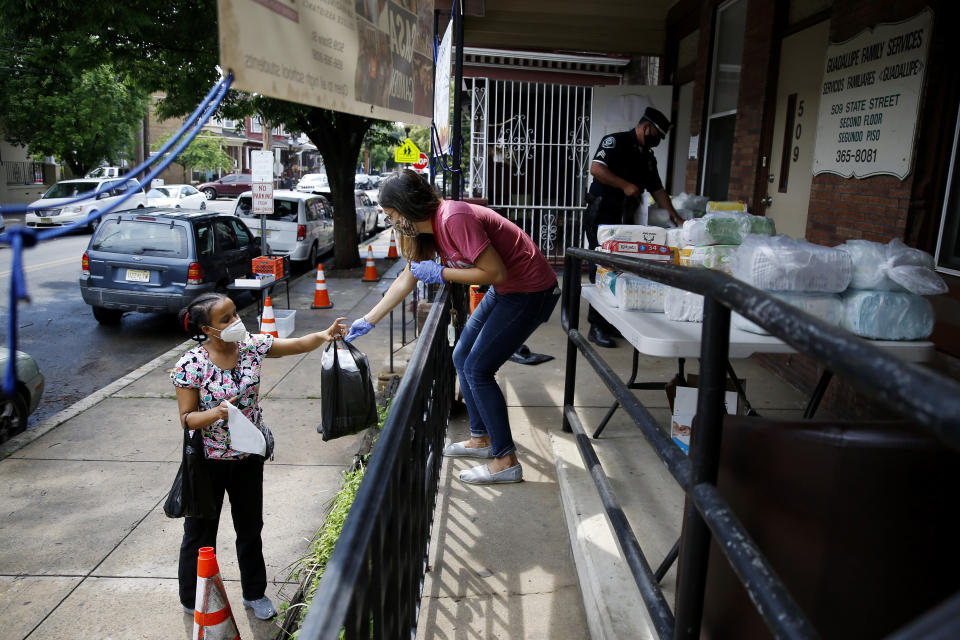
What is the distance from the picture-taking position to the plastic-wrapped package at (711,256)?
3248 millimetres

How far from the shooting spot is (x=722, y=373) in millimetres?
1420

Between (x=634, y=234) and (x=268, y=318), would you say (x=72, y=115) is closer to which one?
(x=268, y=318)

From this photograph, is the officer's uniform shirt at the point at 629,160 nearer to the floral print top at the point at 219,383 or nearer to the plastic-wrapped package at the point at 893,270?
the plastic-wrapped package at the point at 893,270

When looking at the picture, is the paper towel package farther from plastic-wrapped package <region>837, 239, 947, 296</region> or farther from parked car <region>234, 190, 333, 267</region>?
parked car <region>234, 190, 333, 267</region>

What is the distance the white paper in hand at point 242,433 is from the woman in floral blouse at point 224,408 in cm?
7

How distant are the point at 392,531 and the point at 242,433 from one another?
1.53 m

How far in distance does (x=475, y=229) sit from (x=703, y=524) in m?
2.04

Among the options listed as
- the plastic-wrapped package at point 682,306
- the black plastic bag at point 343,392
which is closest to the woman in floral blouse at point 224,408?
the black plastic bag at point 343,392

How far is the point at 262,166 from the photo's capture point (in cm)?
1210

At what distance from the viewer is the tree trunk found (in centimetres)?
1422

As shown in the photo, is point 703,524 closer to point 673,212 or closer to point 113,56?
point 673,212

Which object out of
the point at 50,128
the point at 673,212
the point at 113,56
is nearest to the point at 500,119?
the point at 113,56

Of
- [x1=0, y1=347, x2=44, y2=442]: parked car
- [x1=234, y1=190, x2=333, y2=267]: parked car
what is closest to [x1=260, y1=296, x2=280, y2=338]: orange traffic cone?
[x1=0, y1=347, x2=44, y2=442]: parked car

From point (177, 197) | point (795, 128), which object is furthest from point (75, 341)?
point (177, 197)
